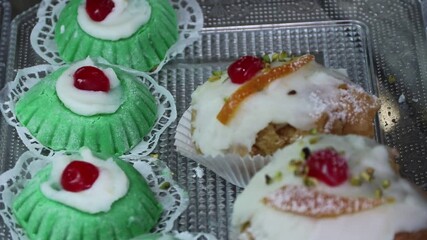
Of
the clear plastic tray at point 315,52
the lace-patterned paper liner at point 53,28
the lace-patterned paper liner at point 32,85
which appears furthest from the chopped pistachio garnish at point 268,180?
the lace-patterned paper liner at point 53,28

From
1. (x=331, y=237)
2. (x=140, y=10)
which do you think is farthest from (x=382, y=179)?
(x=140, y=10)

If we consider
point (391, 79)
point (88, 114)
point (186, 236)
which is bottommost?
point (186, 236)

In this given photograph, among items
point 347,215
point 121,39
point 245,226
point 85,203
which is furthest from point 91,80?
point 347,215

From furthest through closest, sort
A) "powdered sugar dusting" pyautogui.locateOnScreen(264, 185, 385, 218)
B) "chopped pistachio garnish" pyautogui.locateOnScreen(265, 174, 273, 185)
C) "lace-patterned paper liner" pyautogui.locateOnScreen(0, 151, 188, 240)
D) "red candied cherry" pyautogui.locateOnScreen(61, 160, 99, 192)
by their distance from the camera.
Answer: "lace-patterned paper liner" pyautogui.locateOnScreen(0, 151, 188, 240) < "red candied cherry" pyautogui.locateOnScreen(61, 160, 99, 192) < "chopped pistachio garnish" pyautogui.locateOnScreen(265, 174, 273, 185) < "powdered sugar dusting" pyautogui.locateOnScreen(264, 185, 385, 218)

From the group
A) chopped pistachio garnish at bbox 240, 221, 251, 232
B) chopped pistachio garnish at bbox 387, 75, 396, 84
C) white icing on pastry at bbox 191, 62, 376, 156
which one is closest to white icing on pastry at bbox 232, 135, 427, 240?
chopped pistachio garnish at bbox 240, 221, 251, 232

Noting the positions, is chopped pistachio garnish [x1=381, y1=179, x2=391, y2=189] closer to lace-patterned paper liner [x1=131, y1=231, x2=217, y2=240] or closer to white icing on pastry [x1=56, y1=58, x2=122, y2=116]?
lace-patterned paper liner [x1=131, y1=231, x2=217, y2=240]

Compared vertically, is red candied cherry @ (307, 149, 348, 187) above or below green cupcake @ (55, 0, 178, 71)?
above

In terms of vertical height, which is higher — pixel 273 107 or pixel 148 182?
pixel 273 107

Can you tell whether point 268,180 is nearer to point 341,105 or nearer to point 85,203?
point 341,105
